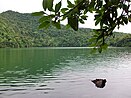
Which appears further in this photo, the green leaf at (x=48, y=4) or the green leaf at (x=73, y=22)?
the green leaf at (x=73, y=22)

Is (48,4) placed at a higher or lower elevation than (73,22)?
higher

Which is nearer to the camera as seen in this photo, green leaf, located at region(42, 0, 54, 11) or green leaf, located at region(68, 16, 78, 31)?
green leaf, located at region(42, 0, 54, 11)

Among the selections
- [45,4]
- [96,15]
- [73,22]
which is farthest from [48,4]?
[96,15]

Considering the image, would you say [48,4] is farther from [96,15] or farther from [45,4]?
[96,15]

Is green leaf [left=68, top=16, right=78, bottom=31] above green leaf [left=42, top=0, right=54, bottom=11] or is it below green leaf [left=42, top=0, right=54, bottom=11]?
below

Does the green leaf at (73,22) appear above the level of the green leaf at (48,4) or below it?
below

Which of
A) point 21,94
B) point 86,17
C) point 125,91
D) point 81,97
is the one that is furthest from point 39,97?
point 86,17

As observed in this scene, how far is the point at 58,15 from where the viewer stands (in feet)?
5.86

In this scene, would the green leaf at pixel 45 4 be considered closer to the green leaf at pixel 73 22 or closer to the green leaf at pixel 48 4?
the green leaf at pixel 48 4

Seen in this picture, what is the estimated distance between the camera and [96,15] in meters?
2.40

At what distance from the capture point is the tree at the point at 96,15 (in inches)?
70.2

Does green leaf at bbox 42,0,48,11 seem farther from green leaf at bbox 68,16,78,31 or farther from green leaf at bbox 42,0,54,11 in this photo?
green leaf at bbox 68,16,78,31

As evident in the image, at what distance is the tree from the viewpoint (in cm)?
178

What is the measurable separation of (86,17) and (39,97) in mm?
24373
